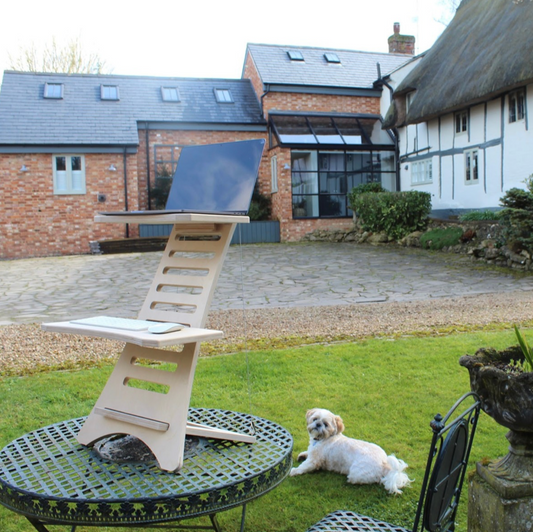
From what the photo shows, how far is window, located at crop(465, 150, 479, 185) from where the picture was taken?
634 inches

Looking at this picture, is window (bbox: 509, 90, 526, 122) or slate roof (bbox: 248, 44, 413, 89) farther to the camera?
slate roof (bbox: 248, 44, 413, 89)

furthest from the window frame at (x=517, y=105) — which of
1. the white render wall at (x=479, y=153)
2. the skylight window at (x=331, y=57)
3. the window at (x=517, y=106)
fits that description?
the skylight window at (x=331, y=57)

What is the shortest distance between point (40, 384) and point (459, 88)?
14473 mm

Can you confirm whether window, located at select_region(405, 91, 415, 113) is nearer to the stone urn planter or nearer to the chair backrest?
the stone urn planter

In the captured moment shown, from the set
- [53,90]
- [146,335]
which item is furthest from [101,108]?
[146,335]

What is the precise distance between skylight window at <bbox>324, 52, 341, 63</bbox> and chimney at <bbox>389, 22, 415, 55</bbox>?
3.78 metres

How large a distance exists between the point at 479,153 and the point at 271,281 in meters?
8.65

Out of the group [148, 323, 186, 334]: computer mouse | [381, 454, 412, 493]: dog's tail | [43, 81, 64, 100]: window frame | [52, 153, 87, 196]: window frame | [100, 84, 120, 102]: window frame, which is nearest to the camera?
[148, 323, 186, 334]: computer mouse

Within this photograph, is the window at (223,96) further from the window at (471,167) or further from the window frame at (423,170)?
the window at (471,167)

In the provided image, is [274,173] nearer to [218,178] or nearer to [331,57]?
[331,57]

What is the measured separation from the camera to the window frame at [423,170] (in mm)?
18188

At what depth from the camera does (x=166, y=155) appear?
19719 millimetres

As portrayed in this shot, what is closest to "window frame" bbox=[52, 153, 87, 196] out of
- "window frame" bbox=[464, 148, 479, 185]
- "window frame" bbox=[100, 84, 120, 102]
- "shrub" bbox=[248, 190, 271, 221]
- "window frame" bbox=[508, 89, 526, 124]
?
"window frame" bbox=[100, 84, 120, 102]

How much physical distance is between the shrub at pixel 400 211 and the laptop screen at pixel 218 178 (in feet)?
46.0
